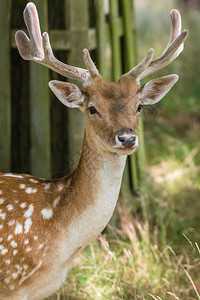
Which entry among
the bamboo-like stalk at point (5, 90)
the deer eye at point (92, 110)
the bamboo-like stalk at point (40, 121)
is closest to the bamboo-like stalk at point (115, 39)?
the bamboo-like stalk at point (40, 121)

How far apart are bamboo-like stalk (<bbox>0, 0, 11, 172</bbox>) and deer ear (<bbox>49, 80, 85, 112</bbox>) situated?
111 centimetres

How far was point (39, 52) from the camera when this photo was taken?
3.87 metres

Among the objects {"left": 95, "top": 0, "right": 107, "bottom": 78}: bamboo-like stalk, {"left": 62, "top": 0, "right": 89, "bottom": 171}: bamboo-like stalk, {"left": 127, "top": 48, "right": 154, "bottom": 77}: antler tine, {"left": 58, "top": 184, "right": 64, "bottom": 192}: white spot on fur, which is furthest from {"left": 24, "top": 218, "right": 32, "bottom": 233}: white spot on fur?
{"left": 95, "top": 0, "right": 107, "bottom": 78}: bamboo-like stalk

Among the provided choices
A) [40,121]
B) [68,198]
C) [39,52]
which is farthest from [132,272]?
[39,52]

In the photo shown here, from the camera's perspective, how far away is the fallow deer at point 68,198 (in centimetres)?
374

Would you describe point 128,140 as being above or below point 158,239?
above

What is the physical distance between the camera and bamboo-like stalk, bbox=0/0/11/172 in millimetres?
4785

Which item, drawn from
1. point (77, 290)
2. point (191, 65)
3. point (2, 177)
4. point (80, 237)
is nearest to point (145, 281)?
point (77, 290)

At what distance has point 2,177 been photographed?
4.11 metres

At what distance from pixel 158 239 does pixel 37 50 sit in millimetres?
2372

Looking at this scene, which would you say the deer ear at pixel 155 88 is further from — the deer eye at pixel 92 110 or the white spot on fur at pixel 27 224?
the white spot on fur at pixel 27 224

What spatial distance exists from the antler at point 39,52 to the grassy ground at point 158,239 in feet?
2.70

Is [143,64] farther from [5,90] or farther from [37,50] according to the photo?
[5,90]

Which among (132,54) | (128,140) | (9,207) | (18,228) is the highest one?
(132,54)
